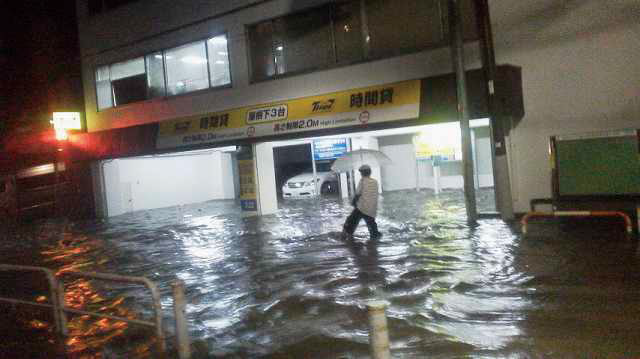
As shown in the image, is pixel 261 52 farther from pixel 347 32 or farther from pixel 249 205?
pixel 249 205

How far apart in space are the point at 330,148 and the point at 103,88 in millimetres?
9494

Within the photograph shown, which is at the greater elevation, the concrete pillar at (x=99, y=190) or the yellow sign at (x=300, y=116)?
the yellow sign at (x=300, y=116)

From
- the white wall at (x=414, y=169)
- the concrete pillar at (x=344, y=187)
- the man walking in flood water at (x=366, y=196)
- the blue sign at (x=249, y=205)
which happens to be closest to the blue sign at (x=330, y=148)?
the concrete pillar at (x=344, y=187)

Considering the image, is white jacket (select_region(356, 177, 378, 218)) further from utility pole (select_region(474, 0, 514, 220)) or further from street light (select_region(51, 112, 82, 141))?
street light (select_region(51, 112, 82, 141))

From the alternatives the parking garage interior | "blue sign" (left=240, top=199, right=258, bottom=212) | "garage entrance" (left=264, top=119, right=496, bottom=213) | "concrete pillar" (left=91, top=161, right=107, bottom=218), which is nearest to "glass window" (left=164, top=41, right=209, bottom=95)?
the parking garage interior

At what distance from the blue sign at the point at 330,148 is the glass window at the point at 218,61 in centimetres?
525

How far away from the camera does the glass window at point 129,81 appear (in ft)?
69.5

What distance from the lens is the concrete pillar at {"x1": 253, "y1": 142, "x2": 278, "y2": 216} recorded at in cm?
1847

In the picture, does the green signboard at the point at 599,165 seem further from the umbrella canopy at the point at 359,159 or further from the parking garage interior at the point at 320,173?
the parking garage interior at the point at 320,173

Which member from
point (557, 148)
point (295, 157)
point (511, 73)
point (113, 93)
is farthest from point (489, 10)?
point (295, 157)

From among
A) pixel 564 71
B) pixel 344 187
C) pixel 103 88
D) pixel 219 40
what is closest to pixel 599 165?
pixel 564 71

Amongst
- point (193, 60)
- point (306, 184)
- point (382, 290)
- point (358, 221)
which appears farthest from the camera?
point (306, 184)

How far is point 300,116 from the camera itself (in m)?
16.5

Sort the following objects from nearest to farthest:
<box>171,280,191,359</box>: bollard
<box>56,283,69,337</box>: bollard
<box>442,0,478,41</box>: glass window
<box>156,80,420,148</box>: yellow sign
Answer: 1. <box>171,280,191,359</box>: bollard
2. <box>56,283,69,337</box>: bollard
3. <box>442,0,478,41</box>: glass window
4. <box>156,80,420,148</box>: yellow sign
